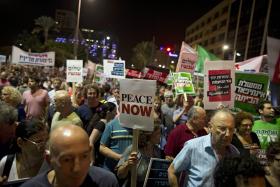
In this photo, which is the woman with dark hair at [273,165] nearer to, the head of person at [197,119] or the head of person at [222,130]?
the head of person at [222,130]

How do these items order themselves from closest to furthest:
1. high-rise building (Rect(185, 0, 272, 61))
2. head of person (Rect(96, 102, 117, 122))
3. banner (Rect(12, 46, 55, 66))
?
head of person (Rect(96, 102, 117, 122)) → banner (Rect(12, 46, 55, 66)) → high-rise building (Rect(185, 0, 272, 61))

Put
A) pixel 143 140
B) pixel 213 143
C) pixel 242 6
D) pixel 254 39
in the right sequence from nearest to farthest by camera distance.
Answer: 1. pixel 213 143
2. pixel 143 140
3. pixel 254 39
4. pixel 242 6

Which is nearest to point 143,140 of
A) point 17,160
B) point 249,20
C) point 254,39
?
point 17,160

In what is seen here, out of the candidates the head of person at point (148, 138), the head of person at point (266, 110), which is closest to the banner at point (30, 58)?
the head of person at point (266, 110)

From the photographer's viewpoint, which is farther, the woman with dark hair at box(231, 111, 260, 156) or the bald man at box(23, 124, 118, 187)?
the woman with dark hair at box(231, 111, 260, 156)

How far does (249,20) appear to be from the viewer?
9162cm

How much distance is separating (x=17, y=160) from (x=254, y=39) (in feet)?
285

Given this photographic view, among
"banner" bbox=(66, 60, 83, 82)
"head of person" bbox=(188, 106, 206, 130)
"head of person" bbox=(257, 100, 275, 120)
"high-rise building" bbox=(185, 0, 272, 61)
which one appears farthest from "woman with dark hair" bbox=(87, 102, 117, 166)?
"high-rise building" bbox=(185, 0, 272, 61)

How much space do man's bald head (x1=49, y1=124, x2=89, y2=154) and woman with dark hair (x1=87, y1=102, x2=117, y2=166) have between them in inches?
144

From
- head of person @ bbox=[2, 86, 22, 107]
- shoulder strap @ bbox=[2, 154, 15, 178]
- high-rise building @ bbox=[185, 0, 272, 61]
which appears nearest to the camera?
shoulder strap @ bbox=[2, 154, 15, 178]

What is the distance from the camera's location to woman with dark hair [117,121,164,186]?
4.82 m

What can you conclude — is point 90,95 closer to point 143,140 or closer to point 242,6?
point 143,140

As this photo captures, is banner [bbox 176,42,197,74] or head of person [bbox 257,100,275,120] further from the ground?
banner [bbox 176,42,197,74]

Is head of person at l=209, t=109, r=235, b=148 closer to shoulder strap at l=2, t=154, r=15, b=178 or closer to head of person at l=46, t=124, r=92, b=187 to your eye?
shoulder strap at l=2, t=154, r=15, b=178
